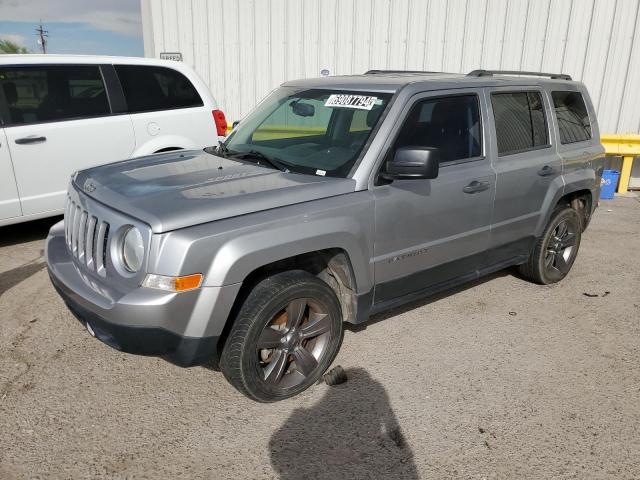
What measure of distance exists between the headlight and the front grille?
0.50 feet

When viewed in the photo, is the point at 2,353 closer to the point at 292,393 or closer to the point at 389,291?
the point at 292,393

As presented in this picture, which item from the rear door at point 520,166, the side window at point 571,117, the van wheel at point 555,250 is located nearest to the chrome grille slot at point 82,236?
the rear door at point 520,166

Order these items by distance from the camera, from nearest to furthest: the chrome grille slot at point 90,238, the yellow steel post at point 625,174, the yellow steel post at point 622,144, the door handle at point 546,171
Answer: the chrome grille slot at point 90,238 < the door handle at point 546,171 < the yellow steel post at point 622,144 < the yellow steel post at point 625,174

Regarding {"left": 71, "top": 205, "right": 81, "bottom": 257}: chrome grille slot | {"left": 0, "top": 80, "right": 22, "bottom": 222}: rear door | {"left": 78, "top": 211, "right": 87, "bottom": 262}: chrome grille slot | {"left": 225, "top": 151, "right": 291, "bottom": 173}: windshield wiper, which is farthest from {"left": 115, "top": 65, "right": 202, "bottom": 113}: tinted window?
{"left": 78, "top": 211, "right": 87, "bottom": 262}: chrome grille slot

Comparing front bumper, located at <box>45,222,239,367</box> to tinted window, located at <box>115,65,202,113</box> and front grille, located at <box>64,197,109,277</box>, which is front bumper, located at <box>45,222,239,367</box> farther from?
tinted window, located at <box>115,65,202,113</box>

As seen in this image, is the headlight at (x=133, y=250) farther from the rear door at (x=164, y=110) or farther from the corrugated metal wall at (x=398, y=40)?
the corrugated metal wall at (x=398, y=40)

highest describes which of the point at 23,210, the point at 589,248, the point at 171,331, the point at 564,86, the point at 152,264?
the point at 564,86

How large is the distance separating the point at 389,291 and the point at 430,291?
1.55 feet

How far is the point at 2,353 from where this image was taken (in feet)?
12.3

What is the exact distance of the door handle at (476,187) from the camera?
3.89 meters

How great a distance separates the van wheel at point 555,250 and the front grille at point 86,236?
3636 mm

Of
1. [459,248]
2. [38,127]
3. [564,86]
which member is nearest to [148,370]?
[459,248]

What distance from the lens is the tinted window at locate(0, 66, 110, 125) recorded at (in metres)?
5.46

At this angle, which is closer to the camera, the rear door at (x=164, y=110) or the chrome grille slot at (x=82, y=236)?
the chrome grille slot at (x=82, y=236)
